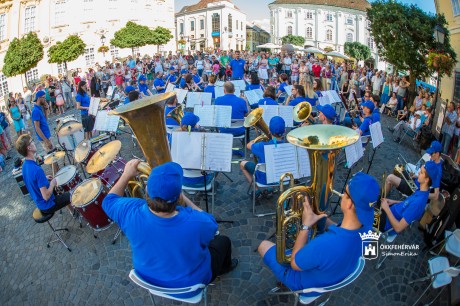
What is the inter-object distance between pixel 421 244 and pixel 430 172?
132 centimetres

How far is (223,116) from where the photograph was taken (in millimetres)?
6301

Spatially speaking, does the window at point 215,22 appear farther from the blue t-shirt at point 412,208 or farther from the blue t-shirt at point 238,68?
the blue t-shirt at point 412,208

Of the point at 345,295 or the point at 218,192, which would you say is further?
the point at 218,192

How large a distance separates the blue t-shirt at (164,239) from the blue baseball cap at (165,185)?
0.69 feet

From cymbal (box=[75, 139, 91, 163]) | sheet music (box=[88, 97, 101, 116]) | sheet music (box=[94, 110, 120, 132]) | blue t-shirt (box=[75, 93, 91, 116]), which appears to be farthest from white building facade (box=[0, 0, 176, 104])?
cymbal (box=[75, 139, 91, 163])

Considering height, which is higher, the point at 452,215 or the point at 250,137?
the point at 250,137

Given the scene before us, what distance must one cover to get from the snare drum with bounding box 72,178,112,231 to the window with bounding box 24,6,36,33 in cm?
2782

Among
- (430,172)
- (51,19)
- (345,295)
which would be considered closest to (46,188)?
(345,295)

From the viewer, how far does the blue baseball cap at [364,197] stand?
2344 millimetres

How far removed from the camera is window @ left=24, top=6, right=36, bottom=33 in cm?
2536

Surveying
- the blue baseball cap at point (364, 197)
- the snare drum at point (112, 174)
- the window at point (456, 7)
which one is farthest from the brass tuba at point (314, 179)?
the window at point (456, 7)

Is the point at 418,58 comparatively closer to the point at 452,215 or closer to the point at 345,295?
the point at 452,215

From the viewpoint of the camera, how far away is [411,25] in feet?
34.5

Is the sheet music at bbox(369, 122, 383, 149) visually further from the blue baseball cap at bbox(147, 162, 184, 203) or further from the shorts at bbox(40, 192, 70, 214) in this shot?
the shorts at bbox(40, 192, 70, 214)
